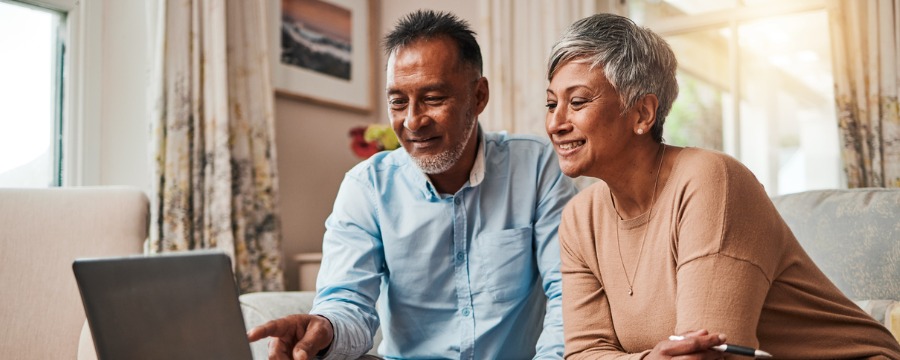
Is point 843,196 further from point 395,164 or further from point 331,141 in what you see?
point 331,141

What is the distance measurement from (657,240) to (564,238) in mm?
210

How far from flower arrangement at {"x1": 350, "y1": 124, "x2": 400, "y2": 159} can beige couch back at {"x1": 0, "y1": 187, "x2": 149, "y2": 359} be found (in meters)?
1.33

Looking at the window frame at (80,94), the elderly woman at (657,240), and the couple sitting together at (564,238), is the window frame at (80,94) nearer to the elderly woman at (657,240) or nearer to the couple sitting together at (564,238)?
the couple sitting together at (564,238)

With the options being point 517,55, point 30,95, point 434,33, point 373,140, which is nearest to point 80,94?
point 30,95

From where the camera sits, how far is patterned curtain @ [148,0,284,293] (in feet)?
8.77

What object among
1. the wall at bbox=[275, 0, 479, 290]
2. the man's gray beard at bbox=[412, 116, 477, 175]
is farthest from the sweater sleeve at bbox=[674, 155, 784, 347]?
the wall at bbox=[275, 0, 479, 290]

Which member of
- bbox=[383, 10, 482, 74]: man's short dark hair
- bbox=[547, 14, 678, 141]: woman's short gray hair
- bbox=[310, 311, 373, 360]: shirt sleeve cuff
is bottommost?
bbox=[310, 311, 373, 360]: shirt sleeve cuff

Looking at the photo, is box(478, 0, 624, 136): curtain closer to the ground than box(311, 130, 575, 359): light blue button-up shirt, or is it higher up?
higher up

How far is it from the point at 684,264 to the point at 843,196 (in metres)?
0.86

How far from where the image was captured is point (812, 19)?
328 centimetres

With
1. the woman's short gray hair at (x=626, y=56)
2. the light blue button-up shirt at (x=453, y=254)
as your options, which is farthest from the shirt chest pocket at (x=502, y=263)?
the woman's short gray hair at (x=626, y=56)

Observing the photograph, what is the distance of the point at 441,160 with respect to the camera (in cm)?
155

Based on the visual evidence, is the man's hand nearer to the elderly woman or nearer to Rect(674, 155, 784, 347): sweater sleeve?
the elderly woman

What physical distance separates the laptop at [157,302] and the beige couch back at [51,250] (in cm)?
94
